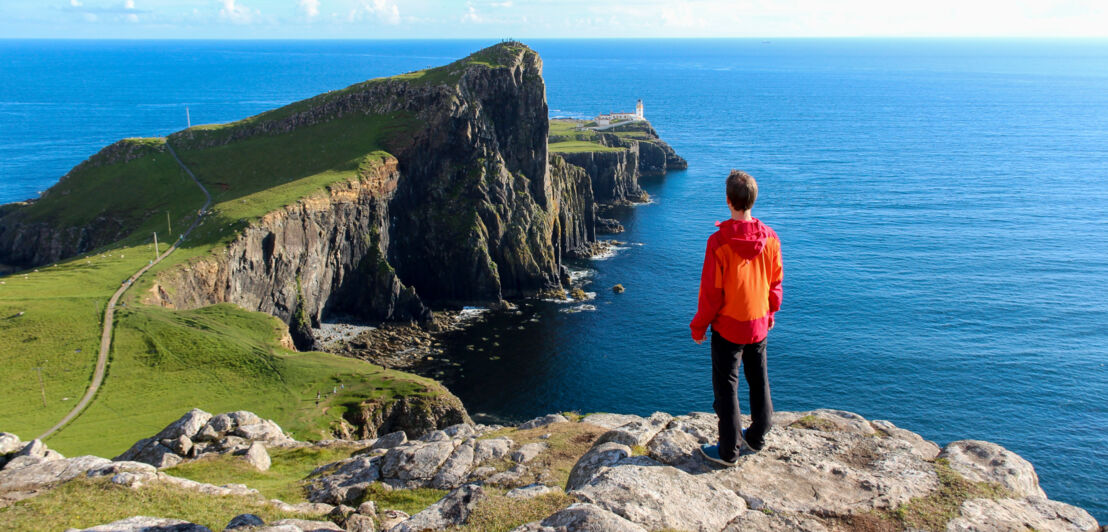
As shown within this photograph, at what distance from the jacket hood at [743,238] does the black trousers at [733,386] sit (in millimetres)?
1734

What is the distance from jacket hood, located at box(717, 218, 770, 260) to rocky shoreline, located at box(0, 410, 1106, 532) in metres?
4.64

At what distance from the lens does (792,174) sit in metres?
163

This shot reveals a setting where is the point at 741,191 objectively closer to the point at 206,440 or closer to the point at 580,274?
the point at 206,440

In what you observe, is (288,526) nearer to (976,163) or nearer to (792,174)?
(792,174)

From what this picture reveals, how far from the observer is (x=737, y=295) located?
44.1 ft

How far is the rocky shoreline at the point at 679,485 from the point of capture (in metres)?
13.3

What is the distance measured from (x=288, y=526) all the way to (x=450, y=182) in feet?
282

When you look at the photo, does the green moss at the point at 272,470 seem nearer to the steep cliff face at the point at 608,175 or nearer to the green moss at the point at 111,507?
the green moss at the point at 111,507

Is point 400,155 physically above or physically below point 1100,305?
above

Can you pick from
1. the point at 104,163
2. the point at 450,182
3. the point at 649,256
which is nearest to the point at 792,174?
the point at 649,256

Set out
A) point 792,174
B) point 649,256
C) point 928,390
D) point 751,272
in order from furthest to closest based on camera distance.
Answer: point 792,174, point 649,256, point 928,390, point 751,272

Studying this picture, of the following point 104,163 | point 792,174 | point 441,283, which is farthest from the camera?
point 792,174

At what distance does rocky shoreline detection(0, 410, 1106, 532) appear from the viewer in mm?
13266

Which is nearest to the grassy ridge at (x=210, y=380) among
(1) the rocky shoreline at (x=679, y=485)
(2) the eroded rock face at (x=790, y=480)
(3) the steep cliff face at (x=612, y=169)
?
(1) the rocky shoreline at (x=679, y=485)
